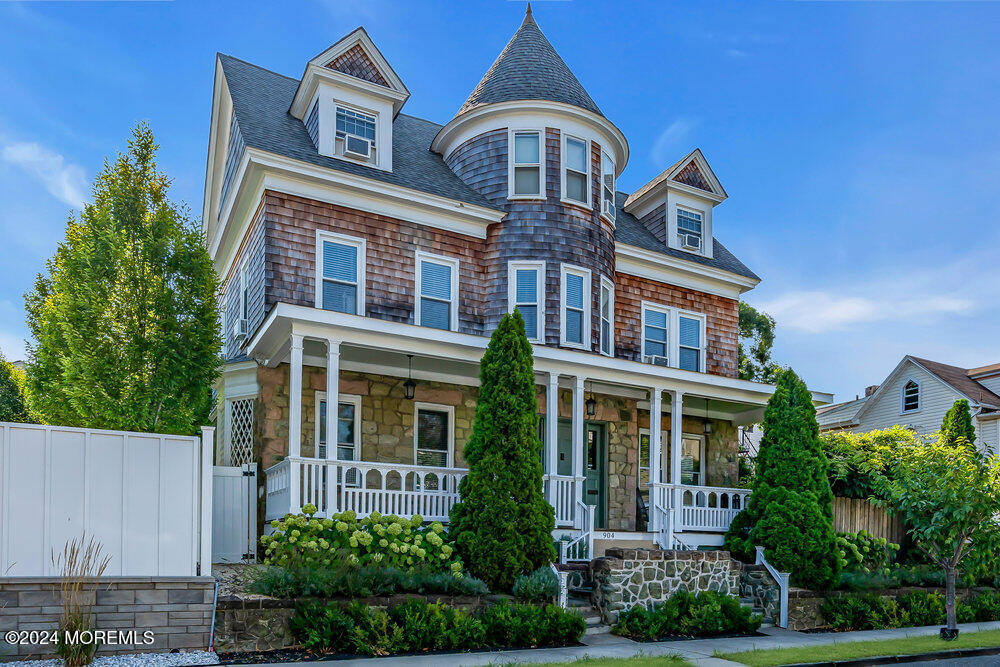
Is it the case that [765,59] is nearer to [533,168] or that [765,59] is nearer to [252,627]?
[533,168]

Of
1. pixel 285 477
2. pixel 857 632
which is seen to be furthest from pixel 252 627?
pixel 857 632

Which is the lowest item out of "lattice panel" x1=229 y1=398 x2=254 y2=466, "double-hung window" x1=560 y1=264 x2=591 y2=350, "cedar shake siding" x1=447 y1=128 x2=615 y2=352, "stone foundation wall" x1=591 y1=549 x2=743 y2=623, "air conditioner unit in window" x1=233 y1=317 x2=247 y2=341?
"stone foundation wall" x1=591 y1=549 x2=743 y2=623

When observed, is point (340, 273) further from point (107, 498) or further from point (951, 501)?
point (951, 501)

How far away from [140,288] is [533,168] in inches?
310

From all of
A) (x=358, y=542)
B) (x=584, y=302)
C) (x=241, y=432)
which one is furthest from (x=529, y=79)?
(x=358, y=542)

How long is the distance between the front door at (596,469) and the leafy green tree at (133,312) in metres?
7.73

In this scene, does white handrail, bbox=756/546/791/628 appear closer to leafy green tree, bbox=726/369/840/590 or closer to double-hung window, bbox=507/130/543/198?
leafy green tree, bbox=726/369/840/590

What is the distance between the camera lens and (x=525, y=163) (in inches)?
626

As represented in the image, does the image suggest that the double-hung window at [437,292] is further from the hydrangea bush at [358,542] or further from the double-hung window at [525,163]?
the hydrangea bush at [358,542]

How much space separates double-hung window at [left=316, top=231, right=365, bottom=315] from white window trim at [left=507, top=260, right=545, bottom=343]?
9.53 feet

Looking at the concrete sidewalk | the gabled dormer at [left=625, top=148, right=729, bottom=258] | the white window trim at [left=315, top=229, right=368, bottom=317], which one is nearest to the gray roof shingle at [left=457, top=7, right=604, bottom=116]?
the gabled dormer at [left=625, top=148, right=729, bottom=258]

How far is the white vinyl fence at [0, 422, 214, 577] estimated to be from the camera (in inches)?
293

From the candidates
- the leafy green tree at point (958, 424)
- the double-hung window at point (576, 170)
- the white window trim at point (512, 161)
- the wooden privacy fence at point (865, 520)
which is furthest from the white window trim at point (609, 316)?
the leafy green tree at point (958, 424)

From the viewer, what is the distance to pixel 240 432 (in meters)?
14.0
